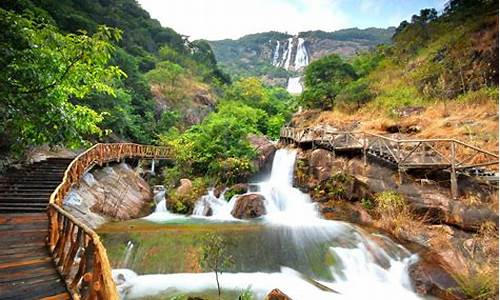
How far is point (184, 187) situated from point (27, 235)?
27.5ft

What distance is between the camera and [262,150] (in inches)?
769

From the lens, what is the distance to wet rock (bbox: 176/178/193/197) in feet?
47.8

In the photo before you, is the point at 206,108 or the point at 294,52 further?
the point at 294,52

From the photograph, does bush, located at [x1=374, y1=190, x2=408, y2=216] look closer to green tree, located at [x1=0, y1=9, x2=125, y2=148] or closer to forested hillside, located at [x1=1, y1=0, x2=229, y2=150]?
forested hillside, located at [x1=1, y1=0, x2=229, y2=150]

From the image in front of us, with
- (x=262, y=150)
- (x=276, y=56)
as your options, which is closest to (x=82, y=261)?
(x=262, y=150)

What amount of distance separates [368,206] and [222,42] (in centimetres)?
11383

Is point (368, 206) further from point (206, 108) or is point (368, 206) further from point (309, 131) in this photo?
point (206, 108)

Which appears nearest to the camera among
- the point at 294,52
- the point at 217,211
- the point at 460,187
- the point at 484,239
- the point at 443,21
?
the point at 484,239

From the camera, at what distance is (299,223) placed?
11469 mm

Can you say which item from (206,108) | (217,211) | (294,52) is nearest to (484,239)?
(217,211)

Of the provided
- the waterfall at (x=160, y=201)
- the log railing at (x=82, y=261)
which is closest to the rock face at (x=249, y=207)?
the waterfall at (x=160, y=201)

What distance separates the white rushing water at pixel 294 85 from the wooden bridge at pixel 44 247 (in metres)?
60.6

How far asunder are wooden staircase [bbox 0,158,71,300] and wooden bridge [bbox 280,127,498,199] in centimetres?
1128

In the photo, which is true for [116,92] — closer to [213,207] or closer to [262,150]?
[262,150]
